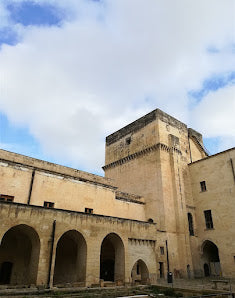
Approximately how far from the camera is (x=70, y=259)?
61.2 ft

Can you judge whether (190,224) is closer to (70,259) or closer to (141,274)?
(141,274)

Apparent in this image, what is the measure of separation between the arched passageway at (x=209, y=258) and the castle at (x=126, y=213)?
0.10 meters

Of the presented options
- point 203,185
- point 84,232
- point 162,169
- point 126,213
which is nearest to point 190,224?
point 203,185

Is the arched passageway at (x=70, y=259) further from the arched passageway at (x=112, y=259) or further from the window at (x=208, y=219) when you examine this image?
the window at (x=208, y=219)

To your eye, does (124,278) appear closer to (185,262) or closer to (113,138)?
(185,262)

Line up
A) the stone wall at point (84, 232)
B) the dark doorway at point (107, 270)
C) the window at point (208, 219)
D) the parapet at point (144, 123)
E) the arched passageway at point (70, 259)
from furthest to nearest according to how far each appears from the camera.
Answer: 1. the parapet at point (144, 123)
2. the window at point (208, 219)
3. the dark doorway at point (107, 270)
4. the arched passageway at point (70, 259)
5. the stone wall at point (84, 232)

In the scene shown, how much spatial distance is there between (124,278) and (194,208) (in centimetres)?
1278

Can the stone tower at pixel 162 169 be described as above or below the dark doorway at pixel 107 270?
above

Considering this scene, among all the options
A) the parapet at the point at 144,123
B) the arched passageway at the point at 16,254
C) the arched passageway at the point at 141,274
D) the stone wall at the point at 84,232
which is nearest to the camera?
the stone wall at the point at 84,232

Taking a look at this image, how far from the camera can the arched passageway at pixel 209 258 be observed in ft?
79.0

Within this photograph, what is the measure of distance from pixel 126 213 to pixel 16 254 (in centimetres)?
1135

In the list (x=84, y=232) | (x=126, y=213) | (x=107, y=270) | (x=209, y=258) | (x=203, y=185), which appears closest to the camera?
(x=84, y=232)

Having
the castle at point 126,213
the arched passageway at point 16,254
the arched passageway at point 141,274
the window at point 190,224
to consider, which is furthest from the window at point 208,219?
the arched passageway at point 16,254

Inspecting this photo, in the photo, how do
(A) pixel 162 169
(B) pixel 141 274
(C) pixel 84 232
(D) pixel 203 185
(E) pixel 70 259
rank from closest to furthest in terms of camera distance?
(C) pixel 84 232, (E) pixel 70 259, (B) pixel 141 274, (A) pixel 162 169, (D) pixel 203 185
